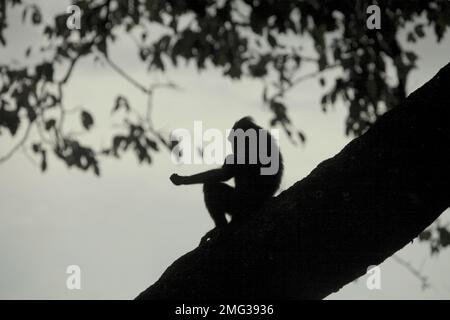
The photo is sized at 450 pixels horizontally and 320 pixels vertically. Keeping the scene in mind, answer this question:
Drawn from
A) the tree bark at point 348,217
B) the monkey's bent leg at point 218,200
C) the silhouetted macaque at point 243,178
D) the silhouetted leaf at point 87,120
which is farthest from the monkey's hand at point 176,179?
the tree bark at point 348,217

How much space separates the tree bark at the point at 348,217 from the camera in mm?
2389

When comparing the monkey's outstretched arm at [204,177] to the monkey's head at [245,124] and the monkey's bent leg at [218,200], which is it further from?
the monkey's head at [245,124]

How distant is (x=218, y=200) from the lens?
4.68m

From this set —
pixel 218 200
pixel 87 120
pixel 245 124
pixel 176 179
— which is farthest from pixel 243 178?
pixel 87 120

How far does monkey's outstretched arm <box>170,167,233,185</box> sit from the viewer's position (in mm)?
4817

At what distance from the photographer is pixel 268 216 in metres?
2.65

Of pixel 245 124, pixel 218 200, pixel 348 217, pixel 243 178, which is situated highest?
pixel 245 124

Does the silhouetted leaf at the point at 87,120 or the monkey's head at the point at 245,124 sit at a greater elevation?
the silhouetted leaf at the point at 87,120

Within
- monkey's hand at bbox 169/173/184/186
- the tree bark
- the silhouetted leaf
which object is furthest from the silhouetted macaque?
the tree bark

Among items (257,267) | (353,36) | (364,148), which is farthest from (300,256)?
(353,36)

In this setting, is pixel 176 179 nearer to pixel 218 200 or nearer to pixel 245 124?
pixel 218 200

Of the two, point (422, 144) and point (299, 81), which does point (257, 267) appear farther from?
point (299, 81)

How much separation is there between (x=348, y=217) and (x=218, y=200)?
2.33 meters
